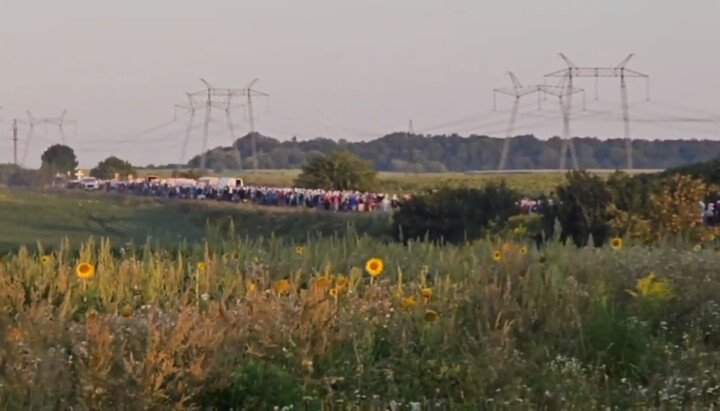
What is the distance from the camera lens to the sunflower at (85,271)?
1036 cm

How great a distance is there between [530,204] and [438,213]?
5.87 metres

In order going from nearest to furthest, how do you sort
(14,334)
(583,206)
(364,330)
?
(14,334)
(364,330)
(583,206)

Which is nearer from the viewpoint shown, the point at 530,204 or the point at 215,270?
the point at 215,270

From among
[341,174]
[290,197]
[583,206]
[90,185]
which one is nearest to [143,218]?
[290,197]

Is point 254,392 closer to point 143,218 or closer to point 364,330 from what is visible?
point 364,330

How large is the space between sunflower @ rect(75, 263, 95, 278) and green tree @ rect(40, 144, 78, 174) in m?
128

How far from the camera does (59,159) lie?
140 meters

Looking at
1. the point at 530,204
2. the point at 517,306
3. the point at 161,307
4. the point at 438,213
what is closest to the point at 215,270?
the point at 161,307

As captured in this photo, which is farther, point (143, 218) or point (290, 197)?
point (290, 197)

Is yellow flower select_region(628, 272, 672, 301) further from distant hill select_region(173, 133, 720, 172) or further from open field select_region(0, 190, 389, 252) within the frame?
distant hill select_region(173, 133, 720, 172)

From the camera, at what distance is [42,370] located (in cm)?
704

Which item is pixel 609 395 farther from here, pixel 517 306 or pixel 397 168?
pixel 397 168

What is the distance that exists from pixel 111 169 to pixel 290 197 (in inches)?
3295

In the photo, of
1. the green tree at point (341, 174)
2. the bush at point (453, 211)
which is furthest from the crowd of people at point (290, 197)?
the green tree at point (341, 174)
